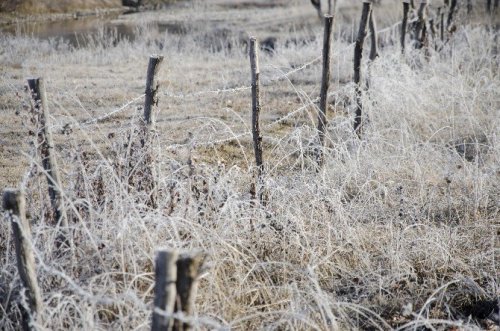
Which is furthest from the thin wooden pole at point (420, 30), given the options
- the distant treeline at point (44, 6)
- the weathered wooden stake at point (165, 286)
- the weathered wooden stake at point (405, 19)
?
the distant treeline at point (44, 6)

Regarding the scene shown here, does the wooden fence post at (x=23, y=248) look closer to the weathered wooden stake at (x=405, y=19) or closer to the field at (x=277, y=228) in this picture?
the field at (x=277, y=228)

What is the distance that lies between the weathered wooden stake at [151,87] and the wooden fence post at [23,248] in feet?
4.68

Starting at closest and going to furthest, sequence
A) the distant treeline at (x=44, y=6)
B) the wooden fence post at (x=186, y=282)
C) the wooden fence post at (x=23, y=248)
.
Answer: the wooden fence post at (x=186, y=282) < the wooden fence post at (x=23, y=248) < the distant treeline at (x=44, y=6)

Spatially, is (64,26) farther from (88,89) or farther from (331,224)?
(331,224)

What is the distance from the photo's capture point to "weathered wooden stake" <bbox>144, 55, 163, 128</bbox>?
147 inches

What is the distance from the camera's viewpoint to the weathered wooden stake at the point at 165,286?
1970mm

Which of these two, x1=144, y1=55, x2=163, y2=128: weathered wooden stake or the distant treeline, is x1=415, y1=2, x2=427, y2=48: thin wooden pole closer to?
x1=144, y1=55, x2=163, y2=128: weathered wooden stake

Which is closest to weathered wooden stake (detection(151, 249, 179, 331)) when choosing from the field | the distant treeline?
the field

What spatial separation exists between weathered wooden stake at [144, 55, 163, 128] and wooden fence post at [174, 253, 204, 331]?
6.49 ft

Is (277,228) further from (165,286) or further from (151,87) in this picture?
(165,286)

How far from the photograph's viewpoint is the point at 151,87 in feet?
12.4

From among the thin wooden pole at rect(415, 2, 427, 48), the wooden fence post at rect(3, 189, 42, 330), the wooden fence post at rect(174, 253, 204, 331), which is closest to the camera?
the wooden fence post at rect(174, 253, 204, 331)

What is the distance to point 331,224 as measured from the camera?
385 cm

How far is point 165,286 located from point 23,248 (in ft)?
3.11
